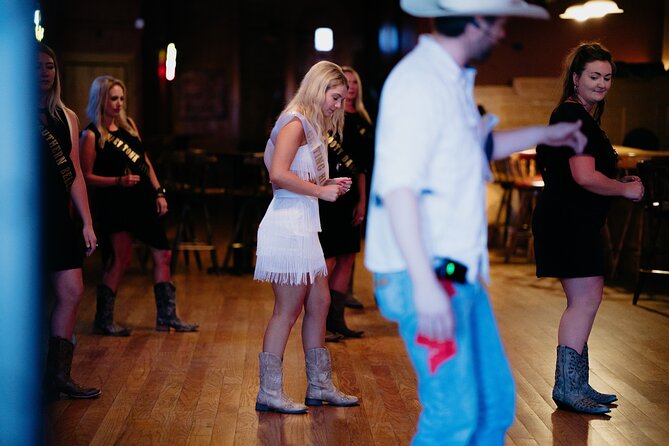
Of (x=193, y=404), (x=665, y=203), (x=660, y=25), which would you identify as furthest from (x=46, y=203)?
(x=660, y=25)

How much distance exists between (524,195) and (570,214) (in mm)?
5367

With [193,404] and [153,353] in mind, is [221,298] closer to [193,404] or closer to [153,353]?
[153,353]

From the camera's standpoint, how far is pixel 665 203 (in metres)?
7.04

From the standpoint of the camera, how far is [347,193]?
583 centimetres

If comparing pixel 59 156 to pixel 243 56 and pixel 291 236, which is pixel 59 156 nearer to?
pixel 291 236

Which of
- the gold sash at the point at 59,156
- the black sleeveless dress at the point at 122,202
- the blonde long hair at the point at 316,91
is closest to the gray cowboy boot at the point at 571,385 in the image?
the blonde long hair at the point at 316,91

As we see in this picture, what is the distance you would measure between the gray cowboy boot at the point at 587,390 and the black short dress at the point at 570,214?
1.30 feet

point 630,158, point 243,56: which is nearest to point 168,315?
point 630,158

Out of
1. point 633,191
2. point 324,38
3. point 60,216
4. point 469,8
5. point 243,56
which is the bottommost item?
point 60,216

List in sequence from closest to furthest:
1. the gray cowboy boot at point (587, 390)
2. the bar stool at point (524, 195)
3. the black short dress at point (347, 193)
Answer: the gray cowboy boot at point (587, 390), the black short dress at point (347, 193), the bar stool at point (524, 195)

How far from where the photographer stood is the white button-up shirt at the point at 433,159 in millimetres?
2178

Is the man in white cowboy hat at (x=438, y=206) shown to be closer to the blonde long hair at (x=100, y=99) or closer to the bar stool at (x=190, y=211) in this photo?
the blonde long hair at (x=100, y=99)

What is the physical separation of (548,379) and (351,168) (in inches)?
66.0

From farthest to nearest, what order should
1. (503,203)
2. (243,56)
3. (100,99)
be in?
(243,56), (503,203), (100,99)
